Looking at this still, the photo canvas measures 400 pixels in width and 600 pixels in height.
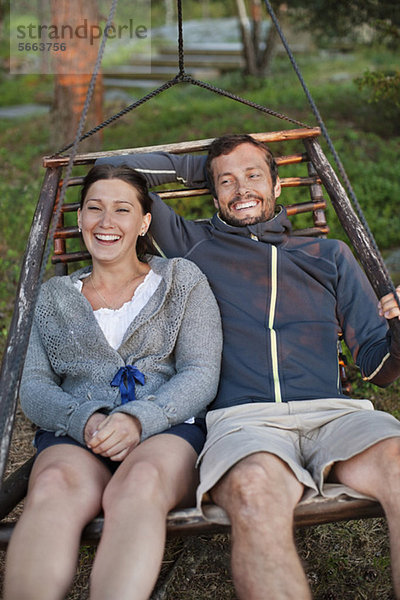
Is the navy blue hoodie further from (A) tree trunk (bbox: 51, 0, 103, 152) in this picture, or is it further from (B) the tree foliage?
(A) tree trunk (bbox: 51, 0, 103, 152)

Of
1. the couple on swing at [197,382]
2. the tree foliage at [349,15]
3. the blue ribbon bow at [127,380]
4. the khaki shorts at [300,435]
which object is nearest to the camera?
the couple on swing at [197,382]

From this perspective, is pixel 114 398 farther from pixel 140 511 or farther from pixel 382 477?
pixel 382 477

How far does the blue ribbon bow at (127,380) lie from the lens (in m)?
2.49

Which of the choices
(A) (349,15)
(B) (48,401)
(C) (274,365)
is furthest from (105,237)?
(A) (349,15)

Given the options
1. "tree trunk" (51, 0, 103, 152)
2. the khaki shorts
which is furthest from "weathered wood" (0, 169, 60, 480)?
"tree trunk" (51, 0, 103, 152)

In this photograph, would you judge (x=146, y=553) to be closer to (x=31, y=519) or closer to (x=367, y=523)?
(x=31, y=519)

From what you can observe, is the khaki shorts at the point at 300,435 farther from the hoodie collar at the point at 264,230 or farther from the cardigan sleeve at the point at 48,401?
the hoodie collar at the point at 264,230

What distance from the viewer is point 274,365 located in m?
2.62

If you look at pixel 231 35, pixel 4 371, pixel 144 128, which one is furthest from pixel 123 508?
pixel 231 35

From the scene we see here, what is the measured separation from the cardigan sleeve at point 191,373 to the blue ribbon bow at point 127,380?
0.31ft

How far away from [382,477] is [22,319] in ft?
4.70

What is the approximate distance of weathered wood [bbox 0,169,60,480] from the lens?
2270 mm

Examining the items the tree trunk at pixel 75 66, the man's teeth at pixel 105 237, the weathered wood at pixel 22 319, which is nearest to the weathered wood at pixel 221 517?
the weathered wood at pixel 22 319

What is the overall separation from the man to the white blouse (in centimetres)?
28
